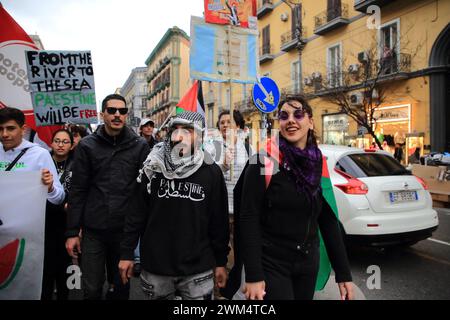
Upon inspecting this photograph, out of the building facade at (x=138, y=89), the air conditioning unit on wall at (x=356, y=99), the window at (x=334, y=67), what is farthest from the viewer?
the building facade at (x=138, y=89)

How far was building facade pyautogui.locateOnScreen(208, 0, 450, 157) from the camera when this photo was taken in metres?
15.6

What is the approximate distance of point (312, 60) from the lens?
23.5 m

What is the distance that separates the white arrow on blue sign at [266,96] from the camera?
288 inches

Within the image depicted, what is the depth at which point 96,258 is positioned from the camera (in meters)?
3.00

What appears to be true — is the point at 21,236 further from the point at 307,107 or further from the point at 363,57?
the point at 363,57

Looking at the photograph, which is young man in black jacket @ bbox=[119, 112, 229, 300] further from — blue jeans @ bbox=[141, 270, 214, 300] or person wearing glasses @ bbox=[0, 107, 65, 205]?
person wearing glasses @ bbox=[0, 107, 65, 205]

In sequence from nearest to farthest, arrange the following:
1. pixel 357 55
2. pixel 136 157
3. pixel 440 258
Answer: pixel 136 157, pixel 440 258, pixel 357 55

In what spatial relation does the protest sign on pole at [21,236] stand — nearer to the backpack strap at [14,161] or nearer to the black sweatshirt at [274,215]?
the backpack strap at [14,161]

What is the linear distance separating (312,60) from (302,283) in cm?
2318

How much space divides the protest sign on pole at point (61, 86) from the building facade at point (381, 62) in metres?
8.49

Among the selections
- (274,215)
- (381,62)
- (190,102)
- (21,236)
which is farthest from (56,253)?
(381,62)

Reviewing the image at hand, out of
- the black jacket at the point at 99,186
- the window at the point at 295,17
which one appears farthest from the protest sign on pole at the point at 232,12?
the window at the point at 295,17
